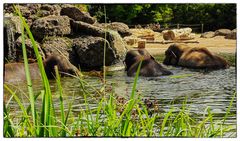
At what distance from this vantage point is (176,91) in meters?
2.87

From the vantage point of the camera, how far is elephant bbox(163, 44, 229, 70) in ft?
10.6

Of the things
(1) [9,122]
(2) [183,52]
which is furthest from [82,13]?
(1) [9,122]

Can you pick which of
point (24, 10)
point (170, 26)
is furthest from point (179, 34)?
point (24, 10)

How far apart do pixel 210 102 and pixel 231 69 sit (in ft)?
0.67

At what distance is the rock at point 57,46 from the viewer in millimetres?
3140

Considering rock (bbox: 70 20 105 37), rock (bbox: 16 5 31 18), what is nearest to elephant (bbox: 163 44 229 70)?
rock (bbox: 70 20 105 37)

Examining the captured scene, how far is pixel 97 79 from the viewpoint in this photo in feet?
8.84

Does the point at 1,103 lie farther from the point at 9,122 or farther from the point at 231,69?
the point at 231,69

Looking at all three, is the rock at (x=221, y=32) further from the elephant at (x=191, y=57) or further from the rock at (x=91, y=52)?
the rock at (x=91, y=52)

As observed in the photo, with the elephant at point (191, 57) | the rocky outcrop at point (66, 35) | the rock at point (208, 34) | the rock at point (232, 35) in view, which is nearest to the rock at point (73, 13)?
the rocky outcrop at point (66, 35)

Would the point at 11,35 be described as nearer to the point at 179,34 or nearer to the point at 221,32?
the point at 179,34

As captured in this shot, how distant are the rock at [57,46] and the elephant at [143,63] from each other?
15.7 inches

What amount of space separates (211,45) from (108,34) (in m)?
0.72

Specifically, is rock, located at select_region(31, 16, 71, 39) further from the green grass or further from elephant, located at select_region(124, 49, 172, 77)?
the green grass
